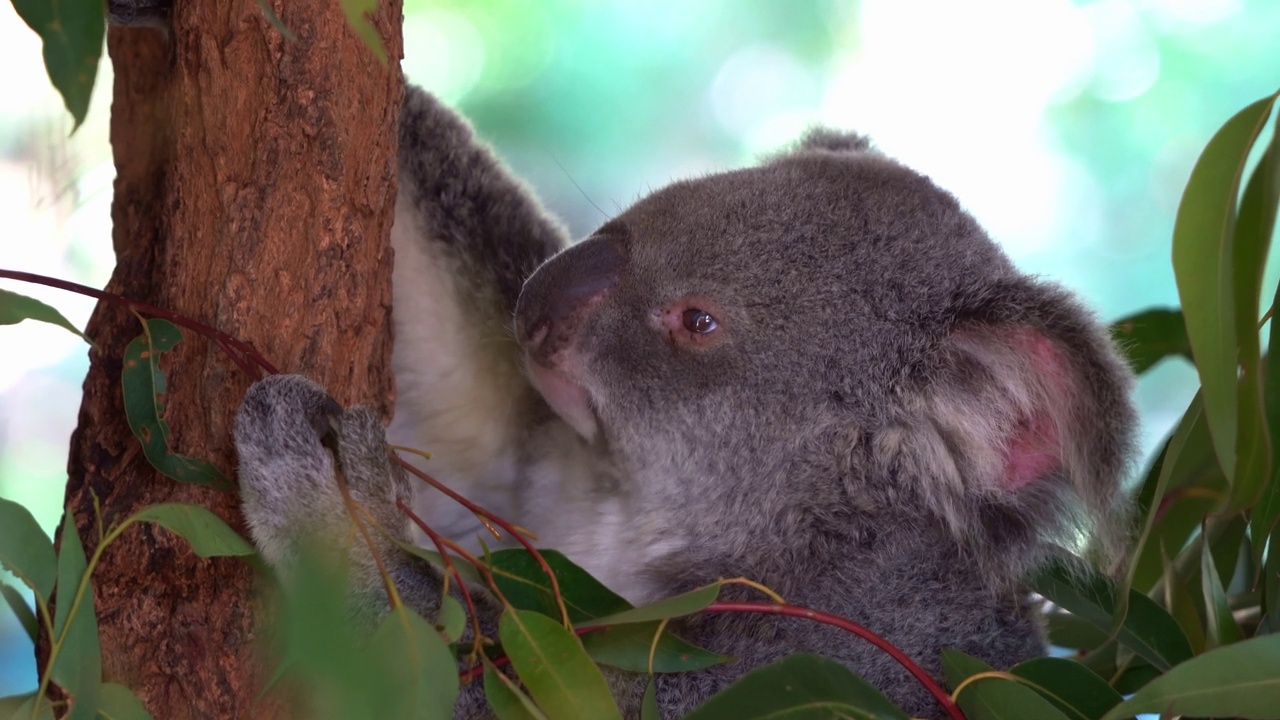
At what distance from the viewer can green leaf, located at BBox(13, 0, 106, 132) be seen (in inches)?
44.1

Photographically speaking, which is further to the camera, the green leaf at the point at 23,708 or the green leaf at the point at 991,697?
the green leaf at the point at 991,697

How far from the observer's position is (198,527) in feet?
3.68

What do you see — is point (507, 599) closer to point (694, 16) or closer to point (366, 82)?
point (366, 82)

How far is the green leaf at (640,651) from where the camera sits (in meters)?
1.21

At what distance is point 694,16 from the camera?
163 inches

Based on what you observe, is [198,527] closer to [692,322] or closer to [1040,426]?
[692,322]

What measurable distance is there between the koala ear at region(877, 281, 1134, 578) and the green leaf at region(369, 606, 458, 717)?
792 millimetres

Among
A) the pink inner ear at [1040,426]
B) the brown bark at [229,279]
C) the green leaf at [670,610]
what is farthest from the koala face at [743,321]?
the green leaf at [670,610]

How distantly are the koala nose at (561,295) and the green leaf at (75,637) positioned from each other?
2.23ft

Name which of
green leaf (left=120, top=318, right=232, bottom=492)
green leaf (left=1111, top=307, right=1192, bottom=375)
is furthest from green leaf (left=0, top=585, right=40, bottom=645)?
green leaf (left=1111, top=307, right=1192, bottom=375)

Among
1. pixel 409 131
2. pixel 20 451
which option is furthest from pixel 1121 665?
pixel 20 451

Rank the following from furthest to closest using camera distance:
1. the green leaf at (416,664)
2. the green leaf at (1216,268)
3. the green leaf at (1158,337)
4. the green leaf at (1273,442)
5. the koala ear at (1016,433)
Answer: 1. the green leaf at (1158,337)
2. the koala ear at (1016,433)
3. the green leaf at (1273,442)
4. the green leaf at (1216,268)
5. the green leaf at (416,664)

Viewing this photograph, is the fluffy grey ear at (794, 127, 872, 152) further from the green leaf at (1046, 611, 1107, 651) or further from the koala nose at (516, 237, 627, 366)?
the green leaf at (1046, 611, 1107, 651)

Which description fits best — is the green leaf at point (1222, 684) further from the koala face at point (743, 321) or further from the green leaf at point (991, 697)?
the koala face at point (743, 321)
